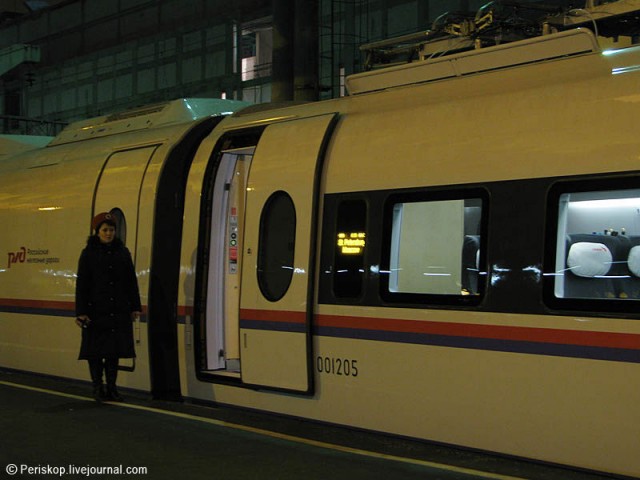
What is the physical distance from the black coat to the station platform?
1.88 feet

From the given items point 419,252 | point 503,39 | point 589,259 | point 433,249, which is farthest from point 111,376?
point 589,259

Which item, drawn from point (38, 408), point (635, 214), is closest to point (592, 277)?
point (635, 214)

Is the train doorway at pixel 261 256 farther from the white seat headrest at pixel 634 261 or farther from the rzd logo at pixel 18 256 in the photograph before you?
the rzd logo at pixel 18 256

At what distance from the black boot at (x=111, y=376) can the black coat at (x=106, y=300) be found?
0.20 m

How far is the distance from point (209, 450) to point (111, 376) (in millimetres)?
2582

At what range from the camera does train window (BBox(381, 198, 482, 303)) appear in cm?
698

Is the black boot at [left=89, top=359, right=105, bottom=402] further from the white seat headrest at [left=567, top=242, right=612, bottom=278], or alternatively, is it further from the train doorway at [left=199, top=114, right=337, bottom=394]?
the white seat headrest at [left=567, top=242, right=612, bottom=278]

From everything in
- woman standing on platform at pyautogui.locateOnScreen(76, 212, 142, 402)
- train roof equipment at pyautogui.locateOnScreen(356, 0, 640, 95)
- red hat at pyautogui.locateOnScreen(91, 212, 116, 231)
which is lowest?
woman standing on platform at pyautogui.locateOnScreen(76, 212, 142, 402)

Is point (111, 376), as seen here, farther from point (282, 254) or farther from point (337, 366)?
point (337, 366)

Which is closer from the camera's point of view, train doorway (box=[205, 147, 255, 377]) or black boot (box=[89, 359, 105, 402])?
train doorway (box=[205, 147, 255, 377])

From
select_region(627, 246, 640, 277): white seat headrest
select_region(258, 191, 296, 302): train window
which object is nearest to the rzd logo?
select_region(258, 191, 296, 302): train window

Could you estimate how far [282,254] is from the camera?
8445mm

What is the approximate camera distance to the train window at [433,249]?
698 cm

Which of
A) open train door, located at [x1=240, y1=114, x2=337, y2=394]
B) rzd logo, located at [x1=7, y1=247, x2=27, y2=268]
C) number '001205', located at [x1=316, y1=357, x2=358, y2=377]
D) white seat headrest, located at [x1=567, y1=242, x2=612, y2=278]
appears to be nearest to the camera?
white seat headrest, located at [x1=567, y1=242, x2=612, y2=278]
